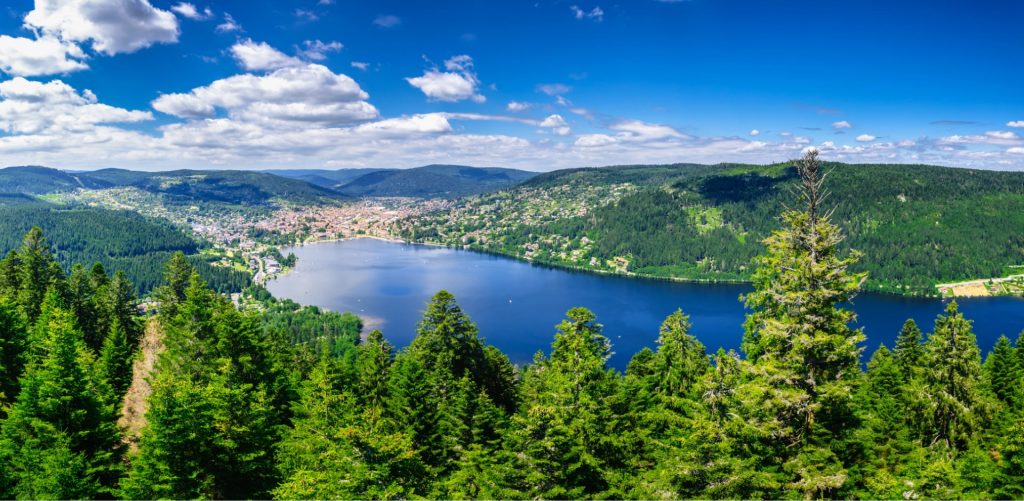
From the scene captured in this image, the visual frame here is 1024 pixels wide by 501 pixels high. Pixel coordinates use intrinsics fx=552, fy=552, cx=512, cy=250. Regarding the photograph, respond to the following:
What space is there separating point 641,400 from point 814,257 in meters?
17.5

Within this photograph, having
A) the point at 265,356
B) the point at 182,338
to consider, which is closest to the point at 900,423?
the point at 265,356

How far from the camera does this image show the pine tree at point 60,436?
17.8 m

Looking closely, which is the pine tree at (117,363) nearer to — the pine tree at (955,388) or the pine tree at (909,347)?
the pine tree at (955,388)

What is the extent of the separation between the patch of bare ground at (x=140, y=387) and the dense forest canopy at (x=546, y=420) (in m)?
0.19

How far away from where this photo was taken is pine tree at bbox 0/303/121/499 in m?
17.8

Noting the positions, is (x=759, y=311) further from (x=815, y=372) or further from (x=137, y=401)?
(x=137, y=401)

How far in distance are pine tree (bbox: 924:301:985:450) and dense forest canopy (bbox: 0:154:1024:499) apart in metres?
0.09

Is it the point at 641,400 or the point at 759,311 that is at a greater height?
the point at 759,311

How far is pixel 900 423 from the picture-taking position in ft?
102

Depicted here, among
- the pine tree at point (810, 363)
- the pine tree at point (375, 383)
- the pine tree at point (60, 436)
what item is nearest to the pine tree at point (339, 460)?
the pine tree at point (375, 383)

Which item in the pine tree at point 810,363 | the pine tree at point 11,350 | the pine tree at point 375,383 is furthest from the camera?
the pine tree at point 375,383

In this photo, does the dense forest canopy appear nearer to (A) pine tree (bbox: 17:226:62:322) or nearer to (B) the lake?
(A) pine tree (bbox: 17:226:62:322)

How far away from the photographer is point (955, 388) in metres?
27.2

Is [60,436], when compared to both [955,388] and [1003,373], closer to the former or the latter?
[955,388]
